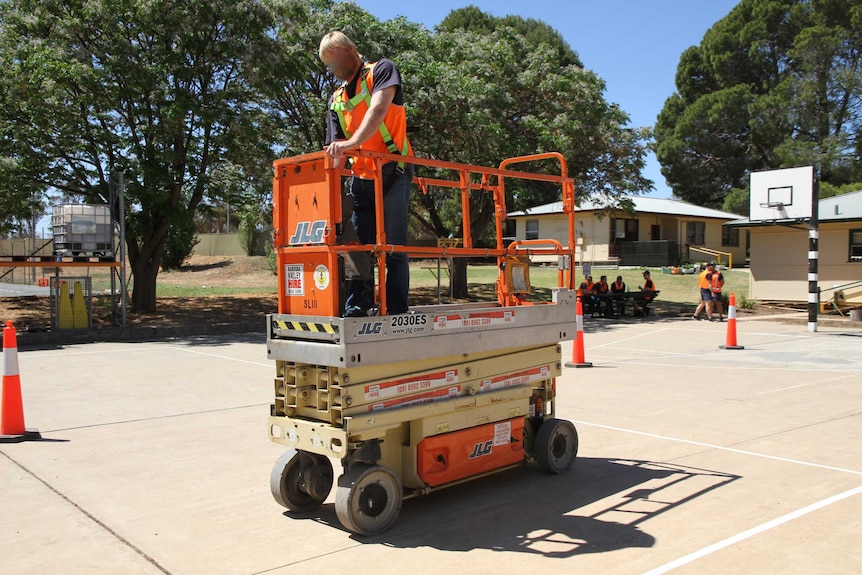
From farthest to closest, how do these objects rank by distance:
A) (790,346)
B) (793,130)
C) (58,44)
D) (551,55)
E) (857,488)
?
(793,130) < (551,55) < (58,44) < (790,346) < (857,488)

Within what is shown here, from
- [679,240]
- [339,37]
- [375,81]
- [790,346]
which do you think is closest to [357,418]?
[375,81]

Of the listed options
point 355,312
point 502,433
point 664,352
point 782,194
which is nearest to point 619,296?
point 782,194

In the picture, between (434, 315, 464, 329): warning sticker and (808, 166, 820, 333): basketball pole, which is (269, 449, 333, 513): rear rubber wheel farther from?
(808, 166, 820, 333): basketball pole

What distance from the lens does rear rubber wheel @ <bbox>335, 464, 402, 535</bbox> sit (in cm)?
498

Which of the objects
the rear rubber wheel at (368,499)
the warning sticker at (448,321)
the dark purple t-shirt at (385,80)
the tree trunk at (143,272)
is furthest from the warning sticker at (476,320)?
the tree trunk at (143,272)

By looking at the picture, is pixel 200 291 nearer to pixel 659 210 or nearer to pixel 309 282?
pixel 309 282

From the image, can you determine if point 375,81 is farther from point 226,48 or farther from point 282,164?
point 226,48

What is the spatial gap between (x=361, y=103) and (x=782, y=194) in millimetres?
20105

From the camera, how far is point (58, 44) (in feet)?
62.8

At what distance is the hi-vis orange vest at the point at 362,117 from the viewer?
17.9 ft

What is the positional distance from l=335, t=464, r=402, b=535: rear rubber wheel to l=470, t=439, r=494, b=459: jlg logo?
0.84 meters

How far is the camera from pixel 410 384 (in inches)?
213

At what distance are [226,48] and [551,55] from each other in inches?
450

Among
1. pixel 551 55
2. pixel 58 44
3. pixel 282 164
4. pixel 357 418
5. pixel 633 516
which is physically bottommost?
pixel 633 516
